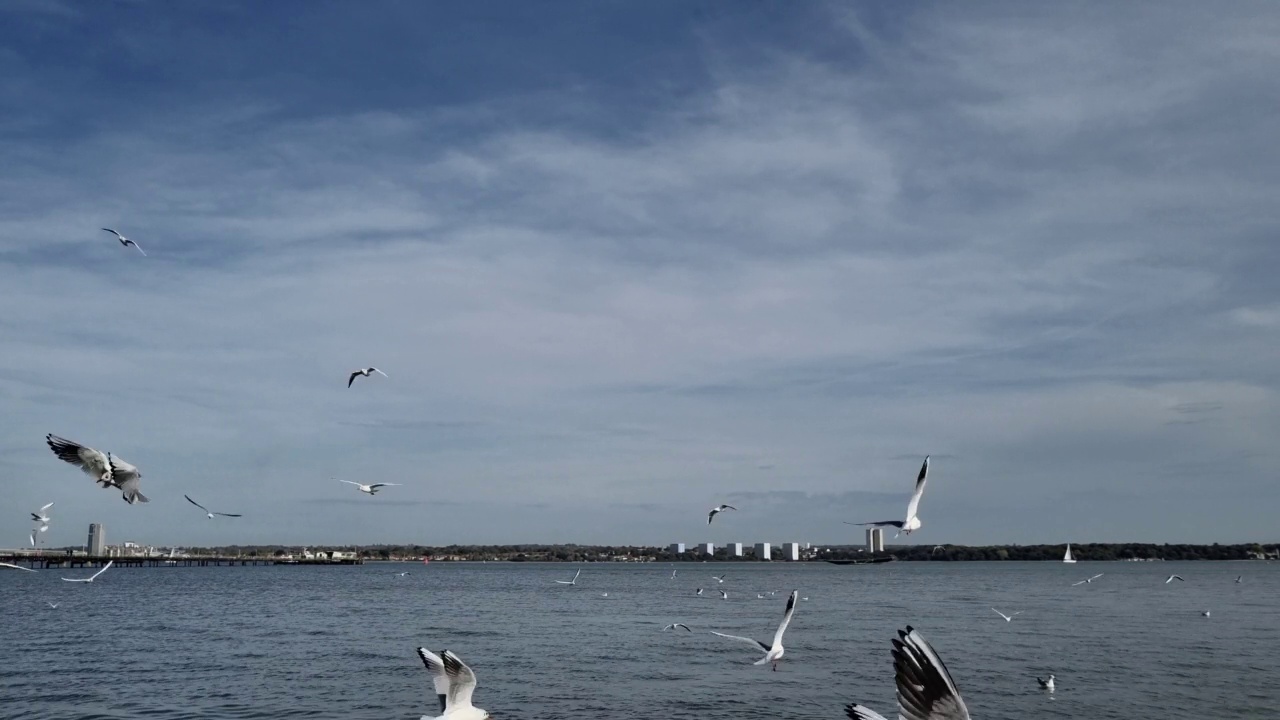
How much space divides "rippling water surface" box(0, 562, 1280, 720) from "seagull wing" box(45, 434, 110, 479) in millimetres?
8571

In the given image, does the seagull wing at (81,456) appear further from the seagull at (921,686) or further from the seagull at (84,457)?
the seagull at (921,686)

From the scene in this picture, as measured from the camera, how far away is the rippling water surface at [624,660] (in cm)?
2491

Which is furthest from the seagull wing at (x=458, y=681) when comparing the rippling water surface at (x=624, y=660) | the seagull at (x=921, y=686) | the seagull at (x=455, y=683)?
the seagull at (x=921, y=686)

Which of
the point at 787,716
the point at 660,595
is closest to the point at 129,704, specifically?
the point at 787,716

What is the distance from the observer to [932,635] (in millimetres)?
41781

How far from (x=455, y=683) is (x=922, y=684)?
38.4ft

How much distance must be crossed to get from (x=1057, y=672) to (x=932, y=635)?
11431mm

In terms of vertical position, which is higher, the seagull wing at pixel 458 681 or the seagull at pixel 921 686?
the seagull at pixel 921 686

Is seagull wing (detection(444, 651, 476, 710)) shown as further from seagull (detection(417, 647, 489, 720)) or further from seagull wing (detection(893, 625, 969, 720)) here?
seagull wing (detection(893, 625, 969, 720))

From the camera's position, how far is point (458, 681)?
57.3 ft

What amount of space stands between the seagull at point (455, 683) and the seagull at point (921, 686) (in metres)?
10.9

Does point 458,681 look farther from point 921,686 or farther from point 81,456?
point 921,686

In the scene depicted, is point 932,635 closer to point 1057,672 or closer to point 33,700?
point 1057,672

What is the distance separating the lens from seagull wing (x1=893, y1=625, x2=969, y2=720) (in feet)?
24.2
